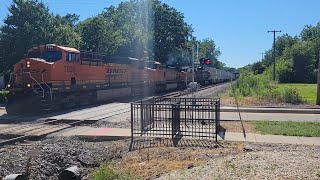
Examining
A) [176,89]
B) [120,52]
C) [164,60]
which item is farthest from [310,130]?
[164,60]

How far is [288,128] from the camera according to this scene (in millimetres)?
14242

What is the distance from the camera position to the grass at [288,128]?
42.9ft

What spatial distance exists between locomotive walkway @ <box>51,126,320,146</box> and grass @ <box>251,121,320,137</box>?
59cm

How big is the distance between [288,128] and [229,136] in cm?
302

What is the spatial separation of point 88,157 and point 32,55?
1511 cm

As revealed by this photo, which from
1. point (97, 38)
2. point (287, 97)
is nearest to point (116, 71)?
point (287, 97)

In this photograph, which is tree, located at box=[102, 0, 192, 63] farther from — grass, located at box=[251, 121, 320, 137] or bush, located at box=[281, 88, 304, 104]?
grass, located at box=[251, 121, 320, 137]

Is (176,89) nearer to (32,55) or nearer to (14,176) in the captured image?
(32,55)

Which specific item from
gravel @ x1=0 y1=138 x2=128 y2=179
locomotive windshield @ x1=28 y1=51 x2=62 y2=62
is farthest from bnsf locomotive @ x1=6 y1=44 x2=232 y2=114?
gravel @ x1=0 y1=138 x2=128 y2=179

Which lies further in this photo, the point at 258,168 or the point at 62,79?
the point at 62,79

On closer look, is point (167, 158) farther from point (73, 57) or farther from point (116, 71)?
point (116, 71)

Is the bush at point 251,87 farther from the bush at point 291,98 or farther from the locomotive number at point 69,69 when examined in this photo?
the locomotive number at point 69,69

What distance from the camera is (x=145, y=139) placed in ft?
39.7

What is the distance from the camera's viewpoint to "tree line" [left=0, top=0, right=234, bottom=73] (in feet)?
111
